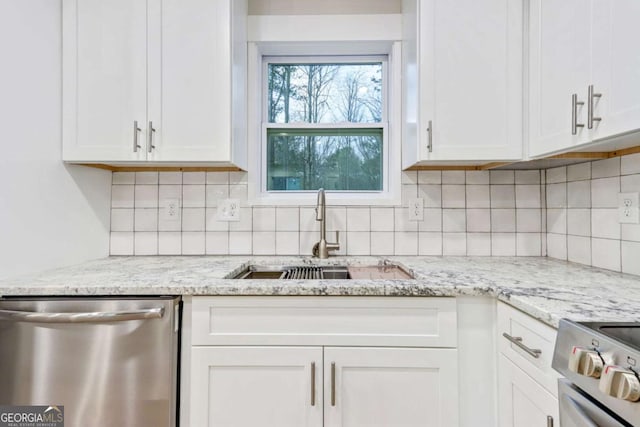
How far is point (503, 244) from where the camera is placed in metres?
1.85

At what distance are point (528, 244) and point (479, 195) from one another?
371 millimetres

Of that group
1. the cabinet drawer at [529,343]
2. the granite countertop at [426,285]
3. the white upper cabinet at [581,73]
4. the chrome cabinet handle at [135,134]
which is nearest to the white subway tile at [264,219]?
the granite countertop at [426,285]

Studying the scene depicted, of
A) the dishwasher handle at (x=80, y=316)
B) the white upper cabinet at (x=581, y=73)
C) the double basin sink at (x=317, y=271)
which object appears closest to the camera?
the white upper cabinet at (x=581, y=73)

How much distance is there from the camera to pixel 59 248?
58.3 inches

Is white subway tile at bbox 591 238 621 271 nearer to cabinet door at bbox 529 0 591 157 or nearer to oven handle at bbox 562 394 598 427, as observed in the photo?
cabinet door at bbox 529 0 591 157

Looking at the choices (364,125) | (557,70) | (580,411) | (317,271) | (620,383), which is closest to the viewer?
(620,383)

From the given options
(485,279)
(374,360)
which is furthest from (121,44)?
(485,279)

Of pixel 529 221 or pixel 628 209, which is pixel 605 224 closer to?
pixel 628 209

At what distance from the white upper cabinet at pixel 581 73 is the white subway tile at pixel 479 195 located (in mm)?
438

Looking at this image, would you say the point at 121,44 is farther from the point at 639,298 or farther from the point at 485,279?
the point at 639,298

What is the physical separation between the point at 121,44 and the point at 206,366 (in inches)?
55.1

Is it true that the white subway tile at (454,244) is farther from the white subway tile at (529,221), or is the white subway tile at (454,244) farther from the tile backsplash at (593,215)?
the tile backsplash at (593,215)

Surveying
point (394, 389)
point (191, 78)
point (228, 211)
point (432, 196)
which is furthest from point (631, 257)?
point (191, 78)

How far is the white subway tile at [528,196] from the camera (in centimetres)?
185
